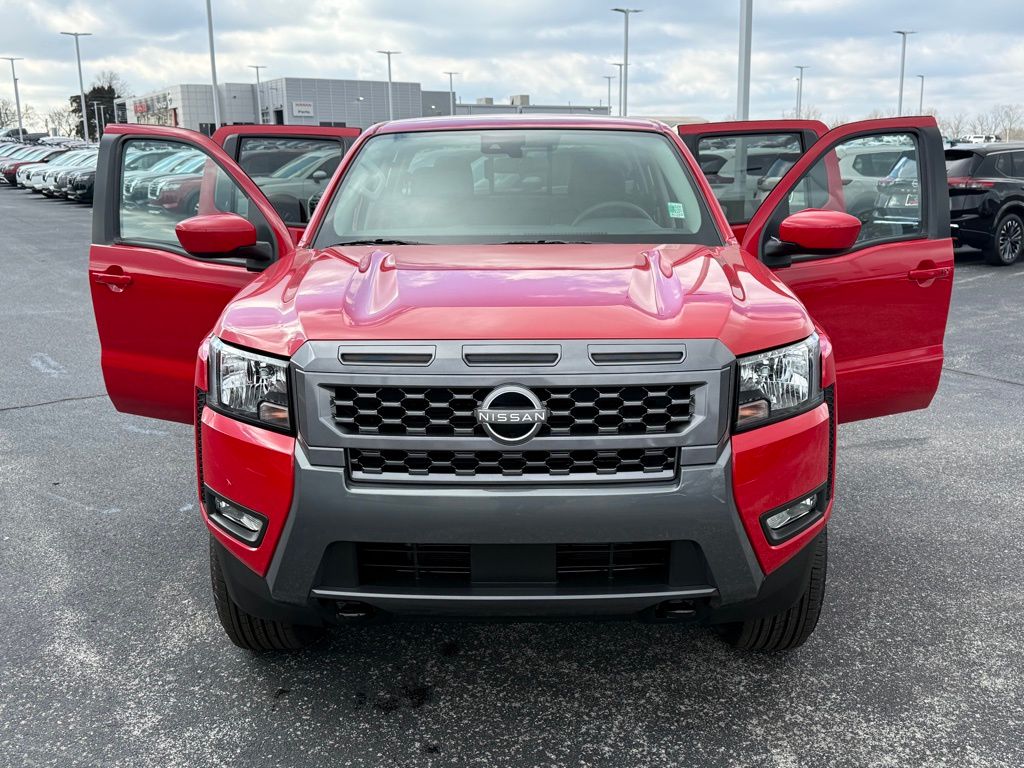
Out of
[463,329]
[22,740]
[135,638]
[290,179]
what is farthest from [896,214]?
[290,179]

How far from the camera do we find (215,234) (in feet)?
11.9

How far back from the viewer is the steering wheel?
3.73 metres

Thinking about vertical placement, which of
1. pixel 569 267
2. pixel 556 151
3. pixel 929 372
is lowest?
pixel 929 372

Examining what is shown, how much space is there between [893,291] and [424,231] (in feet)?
6.25

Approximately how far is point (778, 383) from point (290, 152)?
4.78 metres

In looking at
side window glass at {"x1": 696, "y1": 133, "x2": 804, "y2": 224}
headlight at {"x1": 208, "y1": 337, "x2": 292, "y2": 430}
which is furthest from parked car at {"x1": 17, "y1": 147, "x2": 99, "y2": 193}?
headlight at {"x1": 208, "y1": 337, "x2": 292, "y2": 430}

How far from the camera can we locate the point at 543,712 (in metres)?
2.88

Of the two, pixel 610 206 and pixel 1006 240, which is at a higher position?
pixel 610 206

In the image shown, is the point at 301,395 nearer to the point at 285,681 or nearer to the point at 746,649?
the point at 285,681

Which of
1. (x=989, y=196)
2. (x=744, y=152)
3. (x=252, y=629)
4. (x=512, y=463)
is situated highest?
(x=744, y=152)

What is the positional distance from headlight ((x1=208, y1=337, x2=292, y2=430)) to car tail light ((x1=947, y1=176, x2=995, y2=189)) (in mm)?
12912

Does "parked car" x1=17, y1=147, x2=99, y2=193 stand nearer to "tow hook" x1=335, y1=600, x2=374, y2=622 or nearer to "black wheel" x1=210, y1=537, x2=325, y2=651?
"black wheel" x1=210, y1=537, x2=325, y2=651

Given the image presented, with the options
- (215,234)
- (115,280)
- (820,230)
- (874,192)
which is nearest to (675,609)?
(820,230)

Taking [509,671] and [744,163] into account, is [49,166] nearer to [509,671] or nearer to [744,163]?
[744,163]
